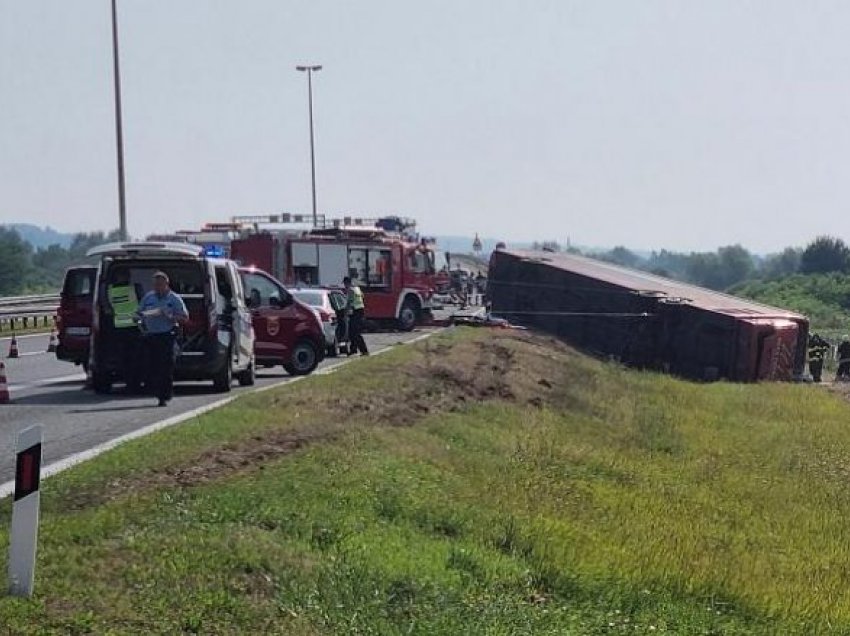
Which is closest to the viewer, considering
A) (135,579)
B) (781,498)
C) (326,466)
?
(135,579)

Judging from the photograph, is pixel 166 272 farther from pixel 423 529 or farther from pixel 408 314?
pixel 408 314

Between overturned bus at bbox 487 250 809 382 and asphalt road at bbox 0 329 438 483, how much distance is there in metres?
9.61

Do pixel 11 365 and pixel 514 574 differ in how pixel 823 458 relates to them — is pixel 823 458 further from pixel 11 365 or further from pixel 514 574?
pixel 11 365

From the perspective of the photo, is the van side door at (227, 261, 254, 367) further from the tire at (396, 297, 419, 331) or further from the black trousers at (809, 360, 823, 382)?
the tire at (396, 297, 419, 331)

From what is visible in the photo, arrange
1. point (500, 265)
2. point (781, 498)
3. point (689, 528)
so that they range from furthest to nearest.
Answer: point (500, 265), point (781, 498), point (689, 528)

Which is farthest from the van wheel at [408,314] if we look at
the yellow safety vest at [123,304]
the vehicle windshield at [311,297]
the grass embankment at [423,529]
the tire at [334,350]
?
the yellow safety vest at [123,304]

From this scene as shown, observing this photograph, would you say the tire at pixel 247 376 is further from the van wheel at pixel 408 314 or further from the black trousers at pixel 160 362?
the van wheel at pixel 408 314

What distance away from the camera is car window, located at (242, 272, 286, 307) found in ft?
72.6

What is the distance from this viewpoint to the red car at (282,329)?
22.2 meters

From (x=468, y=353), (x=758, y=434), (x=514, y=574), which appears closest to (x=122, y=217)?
(x=468, y=353)

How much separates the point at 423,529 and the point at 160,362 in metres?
7.38

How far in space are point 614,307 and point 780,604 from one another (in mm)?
22303

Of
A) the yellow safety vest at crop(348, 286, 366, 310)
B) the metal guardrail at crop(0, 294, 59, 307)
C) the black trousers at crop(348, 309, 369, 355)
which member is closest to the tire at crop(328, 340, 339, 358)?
the black trousers at crop(348, 309, 369, 355)

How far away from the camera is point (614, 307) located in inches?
1206
